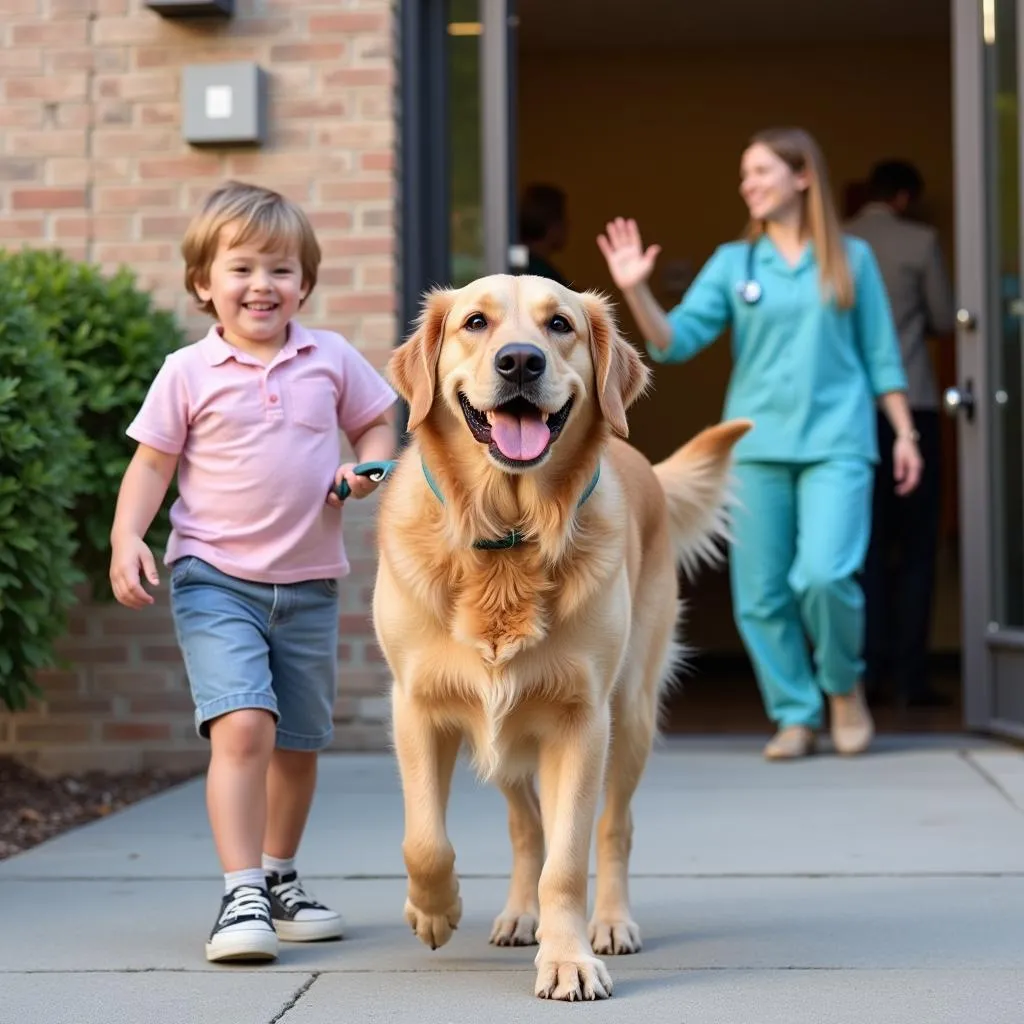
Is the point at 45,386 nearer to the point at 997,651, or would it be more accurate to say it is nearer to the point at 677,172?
the point at 997,651

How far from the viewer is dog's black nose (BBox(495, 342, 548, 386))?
3.03 m

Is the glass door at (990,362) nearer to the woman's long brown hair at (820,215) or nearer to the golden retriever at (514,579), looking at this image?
the woman's long brown hair at (820,215)

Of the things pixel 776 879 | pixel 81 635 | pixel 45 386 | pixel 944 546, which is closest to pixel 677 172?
pixel 944 546

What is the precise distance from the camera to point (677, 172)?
489 inches

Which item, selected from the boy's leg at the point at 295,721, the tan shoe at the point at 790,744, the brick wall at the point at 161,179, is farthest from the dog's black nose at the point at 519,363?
the tan shoe at the point at 790,744

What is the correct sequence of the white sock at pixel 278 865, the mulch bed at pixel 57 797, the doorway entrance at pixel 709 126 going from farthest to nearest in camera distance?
the doorway entrance at pixel 709 126, the mulch bed at pixel 57 797, the white sock at pixel 278 865

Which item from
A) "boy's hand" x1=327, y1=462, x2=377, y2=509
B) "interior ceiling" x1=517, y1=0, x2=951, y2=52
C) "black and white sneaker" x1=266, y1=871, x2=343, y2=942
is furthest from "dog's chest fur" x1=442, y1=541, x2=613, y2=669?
"interior ceiling" x1=517, y1=0, x2=951, y2=52

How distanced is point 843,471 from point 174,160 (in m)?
2.80

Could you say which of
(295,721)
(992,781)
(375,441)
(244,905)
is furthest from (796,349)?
(244,905)

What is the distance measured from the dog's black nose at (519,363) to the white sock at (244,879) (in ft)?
3.80

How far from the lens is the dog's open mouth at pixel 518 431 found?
307 centimetres

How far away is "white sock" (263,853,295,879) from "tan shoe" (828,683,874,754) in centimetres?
295

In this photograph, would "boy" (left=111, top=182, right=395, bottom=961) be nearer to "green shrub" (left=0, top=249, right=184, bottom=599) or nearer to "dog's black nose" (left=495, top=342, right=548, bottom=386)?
"dog's black nose" (left=495, top=342, right=548, bottom=386)

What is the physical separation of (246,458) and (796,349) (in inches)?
114
